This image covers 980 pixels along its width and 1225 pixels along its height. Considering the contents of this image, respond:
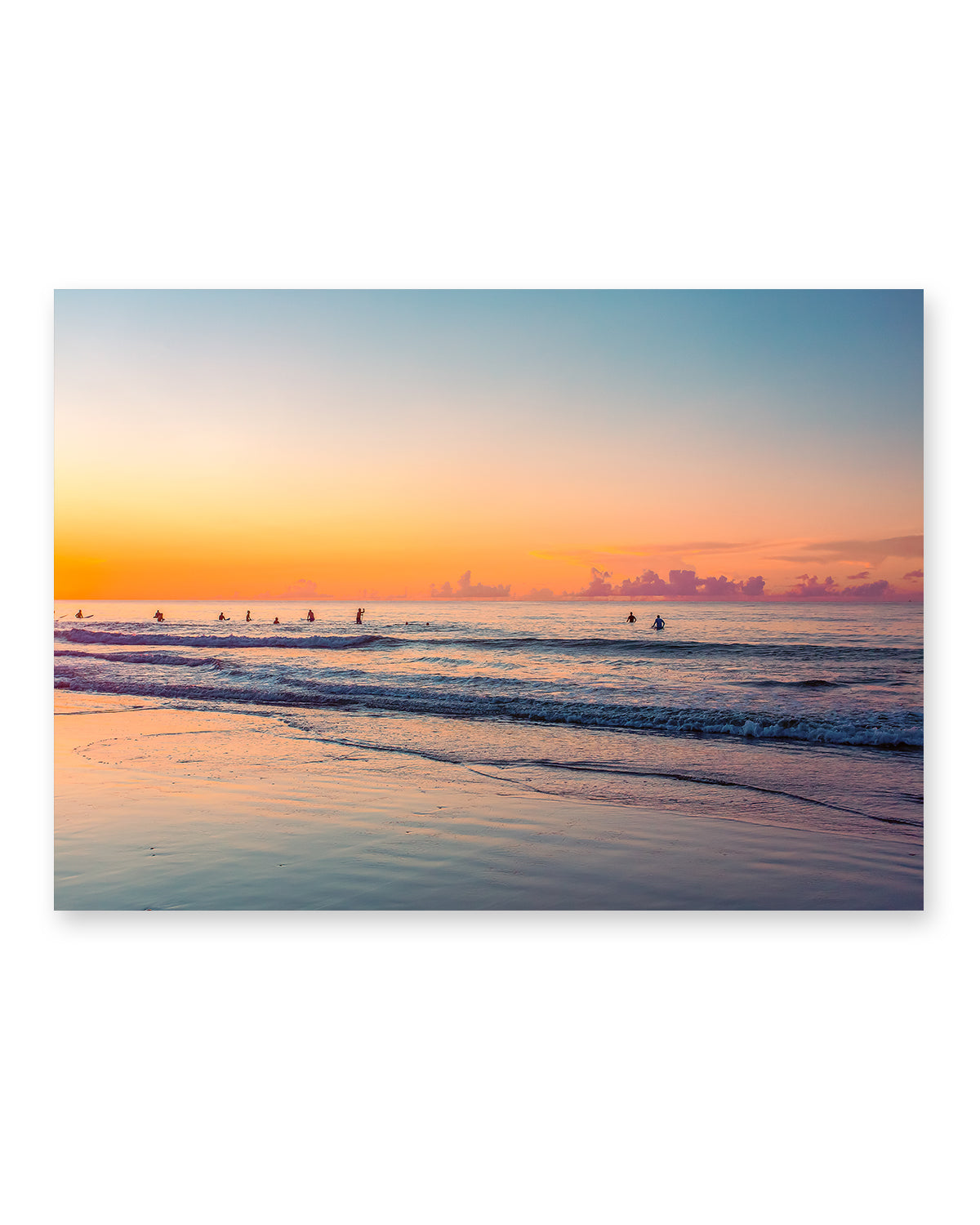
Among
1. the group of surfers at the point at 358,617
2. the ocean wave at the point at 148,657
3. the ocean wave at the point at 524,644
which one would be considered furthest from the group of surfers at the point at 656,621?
the ocean wave at the point at 148,657

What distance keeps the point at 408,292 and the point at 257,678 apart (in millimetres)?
4388

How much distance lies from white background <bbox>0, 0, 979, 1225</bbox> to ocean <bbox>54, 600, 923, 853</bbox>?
629 millimetres

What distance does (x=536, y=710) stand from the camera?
6473 millimetres

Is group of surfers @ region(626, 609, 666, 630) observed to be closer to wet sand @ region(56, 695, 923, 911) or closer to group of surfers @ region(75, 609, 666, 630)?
group of surfers @ region(75, 609, 666, 630)

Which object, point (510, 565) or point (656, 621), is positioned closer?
point (510, 565)

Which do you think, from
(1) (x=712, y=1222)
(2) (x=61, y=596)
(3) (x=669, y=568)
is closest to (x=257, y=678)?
(2) (x=61, y=596)

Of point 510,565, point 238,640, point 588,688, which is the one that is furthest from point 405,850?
point 238,640

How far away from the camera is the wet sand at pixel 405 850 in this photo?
3.76 metres

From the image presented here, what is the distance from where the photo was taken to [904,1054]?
3531 millimetres

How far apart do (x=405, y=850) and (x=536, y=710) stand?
258 cm
